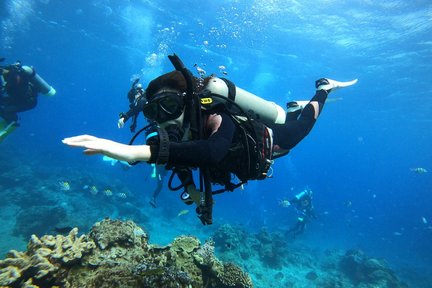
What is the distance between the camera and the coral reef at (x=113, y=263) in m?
4.42

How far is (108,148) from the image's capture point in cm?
214

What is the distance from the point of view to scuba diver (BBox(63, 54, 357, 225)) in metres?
2.39

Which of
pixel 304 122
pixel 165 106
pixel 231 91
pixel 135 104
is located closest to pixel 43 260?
pixel 165 106

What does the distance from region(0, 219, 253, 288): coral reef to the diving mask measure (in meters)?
2.60

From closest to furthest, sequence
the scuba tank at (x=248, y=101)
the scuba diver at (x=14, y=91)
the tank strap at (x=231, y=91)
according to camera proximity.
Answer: the scuba tank at (x=248, y=101), the tank strap at (x=231, y=91), the scuba diver at (x=14, y=91)

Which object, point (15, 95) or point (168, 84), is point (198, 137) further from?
point (15, 95)

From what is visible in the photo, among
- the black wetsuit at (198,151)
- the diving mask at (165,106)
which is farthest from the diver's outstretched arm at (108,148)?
the diving mask at (165,106)

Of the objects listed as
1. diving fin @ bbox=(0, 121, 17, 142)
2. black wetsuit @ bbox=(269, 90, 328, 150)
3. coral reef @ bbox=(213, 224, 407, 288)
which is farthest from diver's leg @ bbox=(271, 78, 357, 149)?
diving fin @ bbox=(0, 121, 17, 142)

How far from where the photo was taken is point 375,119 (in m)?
57.9

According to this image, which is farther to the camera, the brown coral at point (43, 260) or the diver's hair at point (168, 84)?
the brown coral at point (43, 260)

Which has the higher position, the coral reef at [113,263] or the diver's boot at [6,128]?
the coral reef at [113,263]

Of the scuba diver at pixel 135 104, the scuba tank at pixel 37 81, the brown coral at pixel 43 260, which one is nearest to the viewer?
the brown coral at pixel 43 260

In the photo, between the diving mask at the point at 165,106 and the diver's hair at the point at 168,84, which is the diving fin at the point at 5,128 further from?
the diving mask at the point at 165,106

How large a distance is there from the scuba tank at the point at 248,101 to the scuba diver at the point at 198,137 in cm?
2
